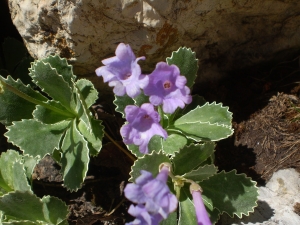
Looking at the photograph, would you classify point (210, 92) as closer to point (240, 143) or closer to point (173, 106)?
point (240, 143)

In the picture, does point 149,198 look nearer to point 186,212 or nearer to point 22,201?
point 186,212

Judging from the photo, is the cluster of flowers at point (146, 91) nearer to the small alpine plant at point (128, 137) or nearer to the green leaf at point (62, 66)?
the small alpine plant at point (128, 137)

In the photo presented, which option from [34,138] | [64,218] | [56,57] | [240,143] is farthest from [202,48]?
[64,218]

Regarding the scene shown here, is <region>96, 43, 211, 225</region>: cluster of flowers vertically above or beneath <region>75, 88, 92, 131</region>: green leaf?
above

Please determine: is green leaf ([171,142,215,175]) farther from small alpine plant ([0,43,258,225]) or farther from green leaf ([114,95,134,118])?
green leaf ([114,95,134,118])

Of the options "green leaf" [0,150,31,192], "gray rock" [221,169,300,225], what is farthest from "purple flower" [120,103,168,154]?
"gray rock" [221,169,300,225]

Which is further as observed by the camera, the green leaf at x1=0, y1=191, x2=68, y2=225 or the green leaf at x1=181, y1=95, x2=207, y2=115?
the green leaf at x1=181, y1=95, x2=207, y2=115

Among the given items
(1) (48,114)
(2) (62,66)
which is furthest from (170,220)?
(2) (62,66)
